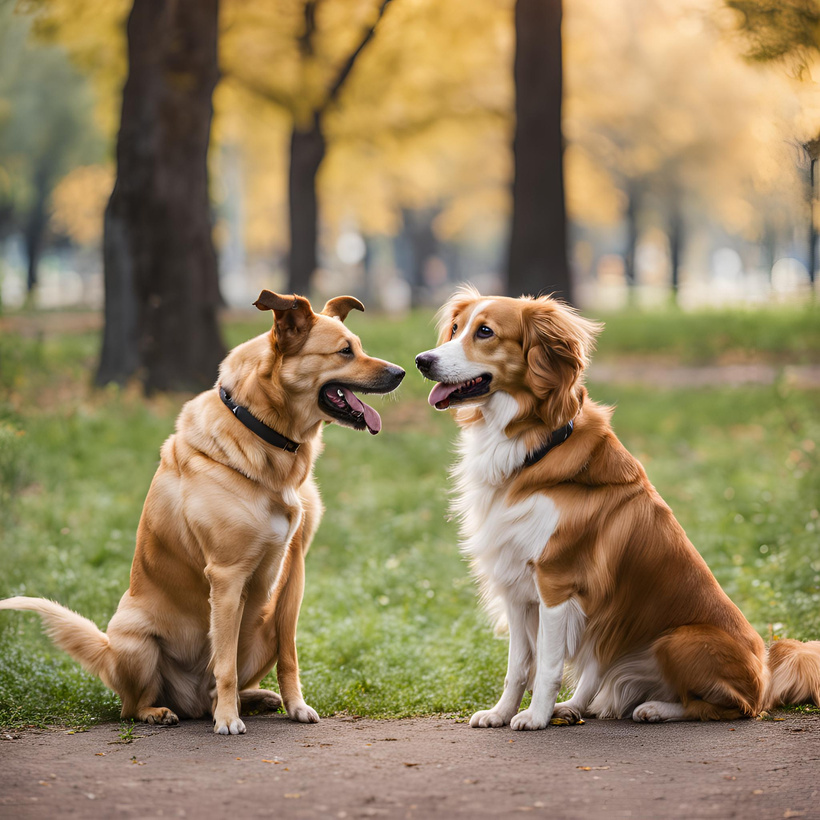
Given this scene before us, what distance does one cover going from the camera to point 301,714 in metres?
4.63

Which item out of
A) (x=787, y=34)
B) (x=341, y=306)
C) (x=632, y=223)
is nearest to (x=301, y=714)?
(x=341, y=306)

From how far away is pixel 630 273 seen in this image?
3628 cm

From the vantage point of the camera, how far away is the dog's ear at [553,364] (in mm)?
4457

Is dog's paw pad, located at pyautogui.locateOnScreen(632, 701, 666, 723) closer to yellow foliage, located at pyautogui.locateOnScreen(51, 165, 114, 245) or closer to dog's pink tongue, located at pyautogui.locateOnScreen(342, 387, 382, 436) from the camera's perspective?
dog's pink tongue, located at pyautogui.locateOnScreen(342, 387, 382, 436)

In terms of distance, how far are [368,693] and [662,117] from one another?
→ 25.8 meters

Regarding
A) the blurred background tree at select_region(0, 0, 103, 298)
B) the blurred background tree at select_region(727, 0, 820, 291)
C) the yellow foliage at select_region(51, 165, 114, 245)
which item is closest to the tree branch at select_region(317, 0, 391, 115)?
the blurred background tree at select_region(727, 0, 820, 291)

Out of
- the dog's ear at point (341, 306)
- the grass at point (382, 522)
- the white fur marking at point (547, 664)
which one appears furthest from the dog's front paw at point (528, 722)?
the dog's ear at point (341, 306)

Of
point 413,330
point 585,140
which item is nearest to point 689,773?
point 413,330

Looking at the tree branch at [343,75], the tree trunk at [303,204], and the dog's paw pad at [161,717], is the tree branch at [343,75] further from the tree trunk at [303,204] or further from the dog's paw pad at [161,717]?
the dog's paw pad at [161,717]

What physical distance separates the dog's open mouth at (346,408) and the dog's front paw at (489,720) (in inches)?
58.2

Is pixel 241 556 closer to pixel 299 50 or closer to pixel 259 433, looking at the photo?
pixel 259 433

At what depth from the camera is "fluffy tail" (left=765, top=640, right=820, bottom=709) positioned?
15.0 feet

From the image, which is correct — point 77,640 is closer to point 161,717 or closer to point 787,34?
point 161,717

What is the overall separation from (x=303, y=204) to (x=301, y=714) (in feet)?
54.9
